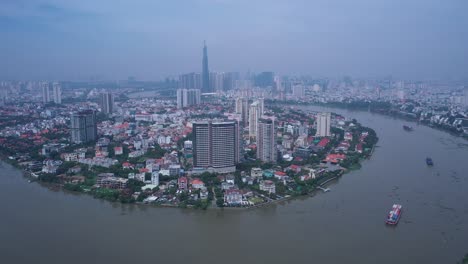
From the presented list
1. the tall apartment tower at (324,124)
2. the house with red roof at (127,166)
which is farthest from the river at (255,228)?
the tall apartment tower at (324,124)


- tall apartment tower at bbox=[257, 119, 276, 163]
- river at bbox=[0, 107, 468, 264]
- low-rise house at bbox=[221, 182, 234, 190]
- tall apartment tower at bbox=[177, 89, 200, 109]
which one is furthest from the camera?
tall apartment tower at bbox=[177, 89, 200, 109]

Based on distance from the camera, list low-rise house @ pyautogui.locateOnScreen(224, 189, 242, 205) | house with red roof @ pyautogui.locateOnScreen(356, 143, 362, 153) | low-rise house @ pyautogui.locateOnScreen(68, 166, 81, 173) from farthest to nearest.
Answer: house with red roof @ pyautogui.locateOnScreen(356, 143, 362, 153) → low-rise house @ pyautogui.locateOnScreen(68, 166, 81, 173) → low-rise house @ pyautogui.locateOnScreen(224, 189, 242, 205)

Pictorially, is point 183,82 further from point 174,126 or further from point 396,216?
point 396,216

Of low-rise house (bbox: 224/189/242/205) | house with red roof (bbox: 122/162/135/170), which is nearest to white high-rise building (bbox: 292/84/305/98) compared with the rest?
house with red roof (bbox: 122/162/135/170)

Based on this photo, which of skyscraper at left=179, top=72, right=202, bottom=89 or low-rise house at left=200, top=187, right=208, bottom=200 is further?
skyscraper at left=179, top=72, right=202, bottom=89

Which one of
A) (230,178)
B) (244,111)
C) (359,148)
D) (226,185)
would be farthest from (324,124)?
(226,185)

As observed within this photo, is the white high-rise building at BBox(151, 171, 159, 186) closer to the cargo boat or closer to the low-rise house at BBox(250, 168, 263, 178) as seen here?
the low-rise house at BBox(250, 168, 263, 178)

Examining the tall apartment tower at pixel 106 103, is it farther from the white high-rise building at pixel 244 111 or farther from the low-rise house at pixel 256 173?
the low-rise house at pixel 256 173
